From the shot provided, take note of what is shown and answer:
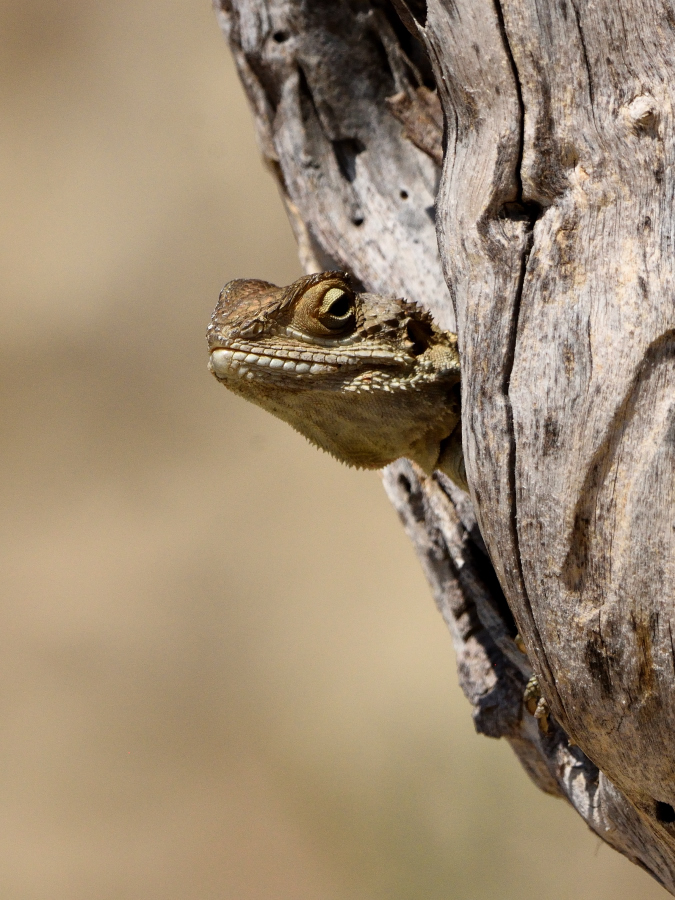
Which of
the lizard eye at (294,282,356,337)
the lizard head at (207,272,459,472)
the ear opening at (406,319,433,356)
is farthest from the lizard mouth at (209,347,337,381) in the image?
the ear opening at (406,319,433,356)

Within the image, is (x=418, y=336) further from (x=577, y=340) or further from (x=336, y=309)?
(x=577, y=340)

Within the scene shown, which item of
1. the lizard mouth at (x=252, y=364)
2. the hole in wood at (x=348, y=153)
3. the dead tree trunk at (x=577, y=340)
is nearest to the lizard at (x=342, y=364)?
the lizard mouth at (x=252, y=364)

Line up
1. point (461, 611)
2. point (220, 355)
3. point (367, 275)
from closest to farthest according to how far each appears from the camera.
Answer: point (220, 355), point (461, 611), point (367, 275)

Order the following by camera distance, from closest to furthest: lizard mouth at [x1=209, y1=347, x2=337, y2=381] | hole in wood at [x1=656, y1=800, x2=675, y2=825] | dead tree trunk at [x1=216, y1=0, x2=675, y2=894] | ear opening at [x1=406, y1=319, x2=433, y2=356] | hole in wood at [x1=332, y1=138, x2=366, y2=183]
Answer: dead tree trunk at [x1=216, y1=0, x2=675, y2=894], hole in wood at [x1=656, y1=800, x2=675, y2=825], lizard mouth at [x1=209, y1=347, x2=337, y2=381], ear opening at [x1=406, y1=319, x2=433, y2=356], hole in wood at [x1=332, y1=138, x2=366, y2=183]

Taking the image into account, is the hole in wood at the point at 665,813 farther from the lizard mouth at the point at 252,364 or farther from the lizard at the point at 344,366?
the lizard mouth at the point at 252,364

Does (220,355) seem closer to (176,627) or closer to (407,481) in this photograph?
(407,481)

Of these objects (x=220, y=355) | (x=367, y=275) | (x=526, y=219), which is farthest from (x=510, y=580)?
(x=367, y=275)

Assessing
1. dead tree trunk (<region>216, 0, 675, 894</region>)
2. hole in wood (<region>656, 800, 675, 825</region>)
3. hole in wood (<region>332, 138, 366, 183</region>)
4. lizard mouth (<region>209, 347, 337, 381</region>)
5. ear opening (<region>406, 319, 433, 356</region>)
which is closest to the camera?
dead tree trunk (<region>216, 0, 675, 894</region>)

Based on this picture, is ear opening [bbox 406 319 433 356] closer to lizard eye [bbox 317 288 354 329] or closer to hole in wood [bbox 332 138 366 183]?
lizard eye [bbox 317 288 354 329]
